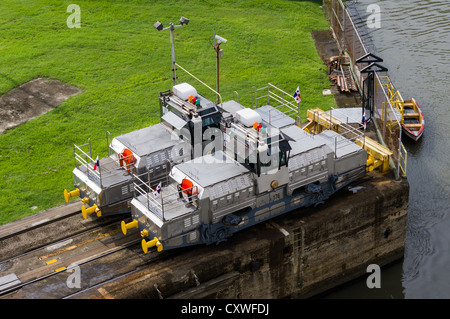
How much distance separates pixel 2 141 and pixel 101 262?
59.8 feet

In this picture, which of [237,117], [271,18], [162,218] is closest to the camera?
[162,218]

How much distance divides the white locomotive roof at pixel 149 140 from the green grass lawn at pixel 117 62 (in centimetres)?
810

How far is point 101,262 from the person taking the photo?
116ft

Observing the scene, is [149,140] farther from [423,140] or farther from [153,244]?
[423,140]

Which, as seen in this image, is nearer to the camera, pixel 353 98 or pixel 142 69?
pixel 353 98

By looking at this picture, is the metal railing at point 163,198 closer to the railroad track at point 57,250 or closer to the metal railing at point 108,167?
the metal railing at point 108,167

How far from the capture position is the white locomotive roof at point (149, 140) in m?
37.8

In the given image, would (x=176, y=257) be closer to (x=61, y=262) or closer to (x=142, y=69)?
(x=61, y=262)

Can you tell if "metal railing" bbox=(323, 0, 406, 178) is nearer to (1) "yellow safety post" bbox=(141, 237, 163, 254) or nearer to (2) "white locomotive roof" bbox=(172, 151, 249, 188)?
(2) "white locomotive roof" bbox=(172, 151, 249, 188)

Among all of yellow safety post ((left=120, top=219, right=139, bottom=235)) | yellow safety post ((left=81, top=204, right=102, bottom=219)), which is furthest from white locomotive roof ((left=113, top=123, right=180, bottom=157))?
yellow safety post ((left=120, top=219, right=139, bottom=235))

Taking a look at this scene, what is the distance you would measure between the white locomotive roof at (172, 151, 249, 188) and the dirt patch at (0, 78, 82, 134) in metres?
20.0

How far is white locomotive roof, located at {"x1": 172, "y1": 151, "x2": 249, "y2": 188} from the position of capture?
35.2 metres

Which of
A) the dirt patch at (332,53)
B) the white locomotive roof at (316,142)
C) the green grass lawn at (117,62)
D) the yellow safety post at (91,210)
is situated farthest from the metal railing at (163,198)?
the dirt patch at (332,53)

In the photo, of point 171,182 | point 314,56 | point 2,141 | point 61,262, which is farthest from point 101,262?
point 314,56
